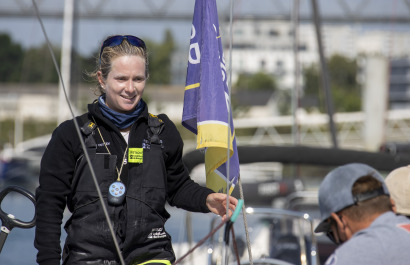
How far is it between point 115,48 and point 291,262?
2810 mm

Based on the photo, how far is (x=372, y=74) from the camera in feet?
84.0

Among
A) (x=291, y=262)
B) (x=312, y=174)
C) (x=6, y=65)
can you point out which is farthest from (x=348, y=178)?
(x=6, y=65)

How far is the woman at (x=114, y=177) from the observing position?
2.52 meters

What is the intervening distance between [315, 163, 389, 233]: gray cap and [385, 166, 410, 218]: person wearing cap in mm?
391

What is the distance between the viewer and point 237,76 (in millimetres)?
35594

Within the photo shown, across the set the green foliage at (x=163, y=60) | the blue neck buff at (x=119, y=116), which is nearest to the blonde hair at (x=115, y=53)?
the blue neck buff at (x=119, y=116)

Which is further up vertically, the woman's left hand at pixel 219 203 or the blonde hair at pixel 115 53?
the blonde hair at pixel 115 53

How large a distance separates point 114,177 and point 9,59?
121 feet

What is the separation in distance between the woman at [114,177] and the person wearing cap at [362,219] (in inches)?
25.1

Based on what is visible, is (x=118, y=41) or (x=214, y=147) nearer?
(x=118, y=41)

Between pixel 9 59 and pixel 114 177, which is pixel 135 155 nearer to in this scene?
pixel 114 177

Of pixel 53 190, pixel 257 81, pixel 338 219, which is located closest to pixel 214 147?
pixel 53 190

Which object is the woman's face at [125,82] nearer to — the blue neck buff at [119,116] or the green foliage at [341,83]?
the blue neck buff at [119,116]

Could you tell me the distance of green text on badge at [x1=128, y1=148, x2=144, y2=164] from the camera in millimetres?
2584
